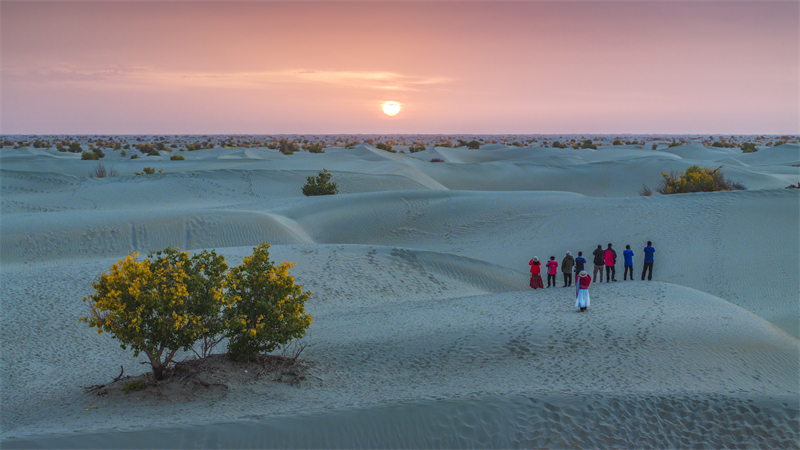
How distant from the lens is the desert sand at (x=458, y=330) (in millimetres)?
7383

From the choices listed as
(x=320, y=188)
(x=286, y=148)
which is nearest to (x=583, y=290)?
(x=320, y=188)

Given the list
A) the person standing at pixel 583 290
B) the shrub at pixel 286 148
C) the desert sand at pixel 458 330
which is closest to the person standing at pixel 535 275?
the desert sand at pixel 458 330

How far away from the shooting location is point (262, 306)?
29.5 feet

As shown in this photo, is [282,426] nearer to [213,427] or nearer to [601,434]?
[213,427]

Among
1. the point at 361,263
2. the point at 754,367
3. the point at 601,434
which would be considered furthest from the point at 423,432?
the point at 361,263

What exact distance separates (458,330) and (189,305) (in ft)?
17.1

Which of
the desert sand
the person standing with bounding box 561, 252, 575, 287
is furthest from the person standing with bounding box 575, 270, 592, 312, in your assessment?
the person standing with bounding box 561, 252, 575, 287

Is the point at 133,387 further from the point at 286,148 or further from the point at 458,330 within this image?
the point at 286,148

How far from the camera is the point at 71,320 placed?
12.2 meters

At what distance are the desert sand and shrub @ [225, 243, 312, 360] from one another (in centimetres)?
78

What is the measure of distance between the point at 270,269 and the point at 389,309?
16.9ft

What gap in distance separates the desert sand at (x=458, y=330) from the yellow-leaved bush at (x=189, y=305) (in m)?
0.87

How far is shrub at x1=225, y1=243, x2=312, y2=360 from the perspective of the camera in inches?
354

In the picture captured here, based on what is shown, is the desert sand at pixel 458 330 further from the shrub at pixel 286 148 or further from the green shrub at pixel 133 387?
the shrub at pixel 286 148
